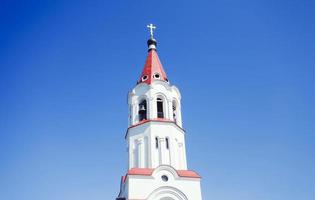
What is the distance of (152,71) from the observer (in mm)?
30781

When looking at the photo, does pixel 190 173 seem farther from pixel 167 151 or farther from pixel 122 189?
pixel 122 189

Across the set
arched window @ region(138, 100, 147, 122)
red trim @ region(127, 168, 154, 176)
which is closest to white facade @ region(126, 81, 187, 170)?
arched window @ region(138, 100, 147, 122)

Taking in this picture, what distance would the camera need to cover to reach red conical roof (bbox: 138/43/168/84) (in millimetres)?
30144

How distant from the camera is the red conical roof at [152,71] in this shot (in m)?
30.1

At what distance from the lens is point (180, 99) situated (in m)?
30.2

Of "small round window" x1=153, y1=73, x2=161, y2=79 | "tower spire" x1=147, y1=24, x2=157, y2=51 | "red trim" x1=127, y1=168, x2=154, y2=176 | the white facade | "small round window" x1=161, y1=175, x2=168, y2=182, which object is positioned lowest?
"small round window" x1=161, y1=175, x2=168, y2=182

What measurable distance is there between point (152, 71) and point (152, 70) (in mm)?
158

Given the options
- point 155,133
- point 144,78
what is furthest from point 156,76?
point 155,133

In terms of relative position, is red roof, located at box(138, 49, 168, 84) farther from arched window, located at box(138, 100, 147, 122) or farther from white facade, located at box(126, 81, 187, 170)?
arched window, located at box(138, 100, 147, 122)

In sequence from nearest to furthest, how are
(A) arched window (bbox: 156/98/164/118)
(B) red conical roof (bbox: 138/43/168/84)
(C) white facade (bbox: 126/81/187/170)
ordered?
1. (C) white facade (bbox: 126/81/187/170)
2. (A) arched window (bbox: 156/98/164/118)
3. (B) red conical roof (bbox: 138/43/168/84)

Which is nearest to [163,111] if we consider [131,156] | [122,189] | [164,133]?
[164,133]

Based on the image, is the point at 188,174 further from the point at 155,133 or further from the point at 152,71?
the point at 152,71

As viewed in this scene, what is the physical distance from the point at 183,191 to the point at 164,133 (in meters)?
4.66

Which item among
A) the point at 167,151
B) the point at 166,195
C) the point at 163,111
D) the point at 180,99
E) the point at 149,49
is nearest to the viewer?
the point at 166,195
